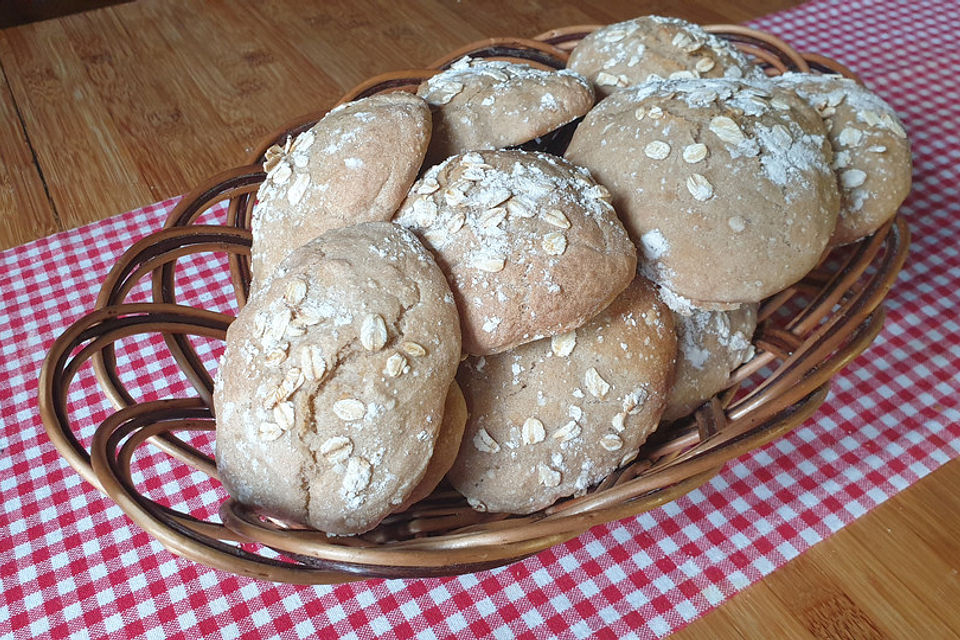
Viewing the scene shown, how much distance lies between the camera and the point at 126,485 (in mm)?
781

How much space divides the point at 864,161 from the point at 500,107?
514mm

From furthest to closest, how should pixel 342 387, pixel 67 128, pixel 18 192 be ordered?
pixel 67 128 < pixel 18 192 < pixel 342 387

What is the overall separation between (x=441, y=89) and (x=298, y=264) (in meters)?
0.38

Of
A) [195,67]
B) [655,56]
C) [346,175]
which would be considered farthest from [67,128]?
[655,56]

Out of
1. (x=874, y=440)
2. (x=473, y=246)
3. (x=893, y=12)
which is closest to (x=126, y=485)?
(x=473, y=246)

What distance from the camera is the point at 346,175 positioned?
0.97 m

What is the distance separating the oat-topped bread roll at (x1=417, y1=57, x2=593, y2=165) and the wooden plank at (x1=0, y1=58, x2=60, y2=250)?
87 cm

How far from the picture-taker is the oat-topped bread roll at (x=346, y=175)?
3.19ft

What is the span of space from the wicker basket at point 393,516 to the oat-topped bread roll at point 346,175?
16 cm

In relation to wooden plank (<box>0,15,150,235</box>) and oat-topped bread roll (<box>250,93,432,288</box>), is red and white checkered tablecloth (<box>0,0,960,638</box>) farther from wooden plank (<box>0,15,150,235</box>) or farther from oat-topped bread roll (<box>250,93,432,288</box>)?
oat-topped bread roll (<box>250,93,432,288</box>)

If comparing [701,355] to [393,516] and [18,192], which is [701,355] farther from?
[18,192]

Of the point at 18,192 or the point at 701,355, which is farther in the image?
the point at 18,192

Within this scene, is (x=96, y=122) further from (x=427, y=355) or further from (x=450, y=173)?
(x=427, y=355)

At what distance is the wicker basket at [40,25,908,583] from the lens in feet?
2.52
